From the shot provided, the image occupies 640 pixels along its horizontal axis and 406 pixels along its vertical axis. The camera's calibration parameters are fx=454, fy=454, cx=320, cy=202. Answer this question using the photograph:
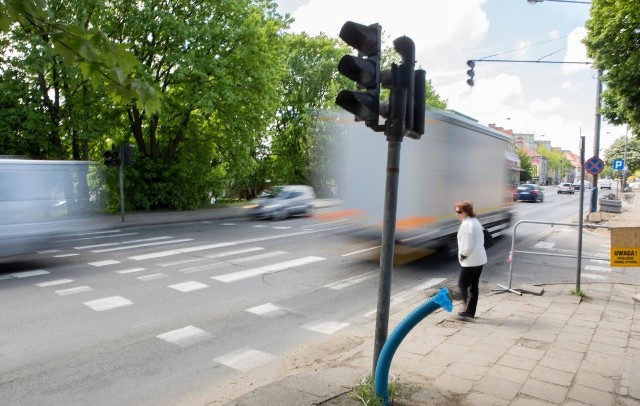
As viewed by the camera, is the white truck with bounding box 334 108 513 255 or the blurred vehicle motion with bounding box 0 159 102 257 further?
the white truck with bounding box 334 108 513 255

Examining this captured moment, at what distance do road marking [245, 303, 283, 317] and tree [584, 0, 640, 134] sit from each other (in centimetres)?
1299

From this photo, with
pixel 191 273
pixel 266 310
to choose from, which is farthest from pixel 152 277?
pixel 266 310

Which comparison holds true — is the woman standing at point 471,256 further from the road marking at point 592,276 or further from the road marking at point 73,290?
the road marking at point 73,290

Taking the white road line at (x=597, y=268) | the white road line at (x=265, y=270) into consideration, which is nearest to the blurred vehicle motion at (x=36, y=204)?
the white road line at (x=265, y=270)

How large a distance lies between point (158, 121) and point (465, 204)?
19.6m

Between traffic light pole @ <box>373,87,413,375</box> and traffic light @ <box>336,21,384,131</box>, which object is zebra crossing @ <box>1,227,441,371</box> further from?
traffic light @ <box>336,21,384,131</box>

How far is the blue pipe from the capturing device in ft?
9.87

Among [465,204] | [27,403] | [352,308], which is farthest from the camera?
[352,308]

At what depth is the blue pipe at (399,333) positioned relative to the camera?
3.01m

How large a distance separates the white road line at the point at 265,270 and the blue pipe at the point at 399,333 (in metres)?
5.42

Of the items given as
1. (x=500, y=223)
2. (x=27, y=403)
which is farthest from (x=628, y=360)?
(x=500, y=223)

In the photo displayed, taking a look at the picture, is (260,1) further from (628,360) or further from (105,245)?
(628,360)

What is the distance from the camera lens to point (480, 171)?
12016mm

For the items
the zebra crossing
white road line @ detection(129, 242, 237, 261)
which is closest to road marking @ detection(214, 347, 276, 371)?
the zebra crossing
